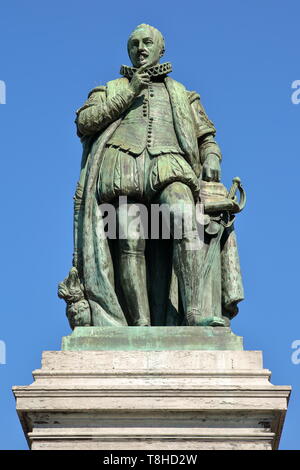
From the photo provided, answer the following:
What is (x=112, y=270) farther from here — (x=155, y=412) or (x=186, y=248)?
(x=155, y=412)

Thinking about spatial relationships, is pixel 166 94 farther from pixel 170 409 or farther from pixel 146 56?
pixel 170 409

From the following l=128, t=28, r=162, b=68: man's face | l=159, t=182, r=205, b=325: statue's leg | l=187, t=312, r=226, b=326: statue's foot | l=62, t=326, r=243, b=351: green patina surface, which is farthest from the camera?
l=128, t=28, r=162, b=68: man's face

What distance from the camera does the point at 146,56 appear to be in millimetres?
18578

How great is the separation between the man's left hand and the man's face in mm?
1440

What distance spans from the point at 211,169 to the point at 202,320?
2172 millimetres

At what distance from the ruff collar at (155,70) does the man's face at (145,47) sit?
0.08m

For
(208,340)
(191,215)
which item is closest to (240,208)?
(191,215)

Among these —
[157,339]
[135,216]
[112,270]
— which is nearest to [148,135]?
[135,216]

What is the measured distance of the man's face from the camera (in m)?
18.6

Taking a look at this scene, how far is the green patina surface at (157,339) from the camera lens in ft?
54.6

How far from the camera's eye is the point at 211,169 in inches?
717

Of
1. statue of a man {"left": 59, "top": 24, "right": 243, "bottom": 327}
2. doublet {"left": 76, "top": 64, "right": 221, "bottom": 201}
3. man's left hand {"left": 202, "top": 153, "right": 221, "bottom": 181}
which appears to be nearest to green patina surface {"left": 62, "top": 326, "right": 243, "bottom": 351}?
statue of a man {"left": 59, "top": 24, "right": 243, "bottom": 327}

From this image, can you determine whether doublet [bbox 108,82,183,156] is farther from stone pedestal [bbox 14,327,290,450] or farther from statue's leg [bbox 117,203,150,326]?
stone pedestal [bbox 14,327,290,450]
